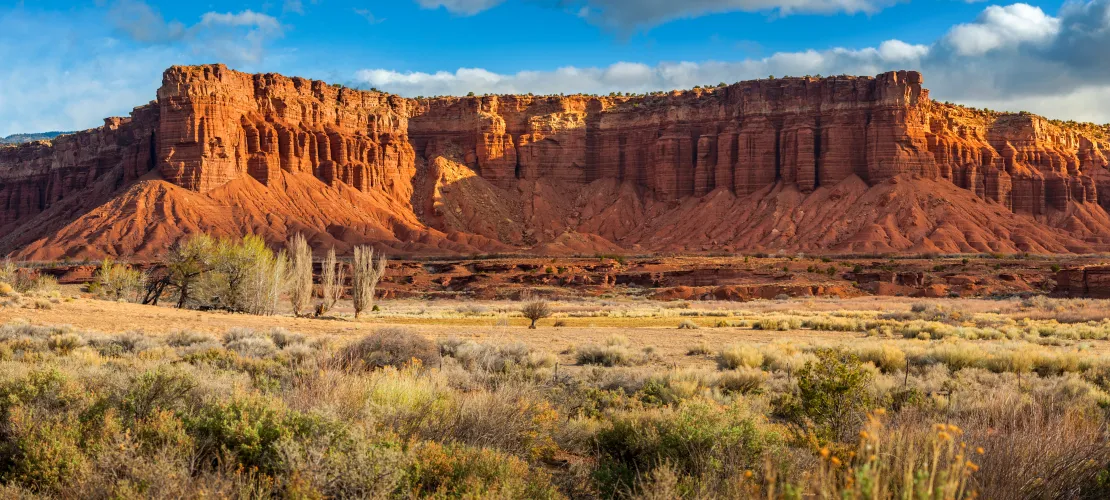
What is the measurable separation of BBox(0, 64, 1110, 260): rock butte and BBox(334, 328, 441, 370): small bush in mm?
63729

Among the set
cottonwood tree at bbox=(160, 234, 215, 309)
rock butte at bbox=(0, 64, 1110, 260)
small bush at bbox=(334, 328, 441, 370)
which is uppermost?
rock butte at bbox=(0, 64, 1110, 260)

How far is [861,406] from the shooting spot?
880 centimetres

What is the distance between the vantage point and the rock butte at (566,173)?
268ft

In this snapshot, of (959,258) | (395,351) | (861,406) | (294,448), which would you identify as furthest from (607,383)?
(959,258)

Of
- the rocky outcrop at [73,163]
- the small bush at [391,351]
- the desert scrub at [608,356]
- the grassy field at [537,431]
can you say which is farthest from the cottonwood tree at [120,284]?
the rocky outcrop at [73,163]

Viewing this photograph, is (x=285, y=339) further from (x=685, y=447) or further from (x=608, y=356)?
(x=685, y=447)

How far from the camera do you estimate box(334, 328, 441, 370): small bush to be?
45.9ft

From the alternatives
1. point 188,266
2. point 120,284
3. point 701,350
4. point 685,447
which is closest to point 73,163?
point 120,284

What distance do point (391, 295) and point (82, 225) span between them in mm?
44298

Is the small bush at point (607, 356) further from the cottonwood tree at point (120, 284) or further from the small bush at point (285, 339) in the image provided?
the cottonwood tree at point (120, 284)

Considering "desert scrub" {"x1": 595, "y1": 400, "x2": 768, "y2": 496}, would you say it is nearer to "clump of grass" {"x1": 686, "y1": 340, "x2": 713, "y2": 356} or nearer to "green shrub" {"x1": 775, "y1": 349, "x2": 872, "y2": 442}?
"green shrub" {"x1": 775, "y1": 349, "x2": 872, "y2": 442}

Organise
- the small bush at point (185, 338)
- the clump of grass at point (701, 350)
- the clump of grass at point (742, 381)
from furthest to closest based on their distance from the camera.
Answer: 1. the clump of grass at point (701, 350)
2. the small bush at point (185, 338)
3. the clump of grass at point (742, 381)

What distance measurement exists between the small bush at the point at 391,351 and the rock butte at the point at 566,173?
63729mm

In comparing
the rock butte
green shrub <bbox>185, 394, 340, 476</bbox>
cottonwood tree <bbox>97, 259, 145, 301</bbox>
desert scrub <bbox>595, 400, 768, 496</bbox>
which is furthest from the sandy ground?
the rock butte
